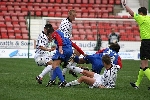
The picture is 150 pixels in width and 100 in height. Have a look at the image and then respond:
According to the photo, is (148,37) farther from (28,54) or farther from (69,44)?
(28,54)

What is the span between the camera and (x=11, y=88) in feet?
45.6

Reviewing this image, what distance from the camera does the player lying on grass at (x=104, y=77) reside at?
14.5 metres

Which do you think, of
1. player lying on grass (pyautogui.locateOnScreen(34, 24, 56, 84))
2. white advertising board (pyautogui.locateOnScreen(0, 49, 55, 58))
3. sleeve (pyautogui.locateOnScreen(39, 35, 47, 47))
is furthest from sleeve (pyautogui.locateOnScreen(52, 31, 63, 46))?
white advertising board (pyautogui.locateOnScreen(0, 49, 55, 58))

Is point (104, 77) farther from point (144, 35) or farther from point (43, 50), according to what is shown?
point (43, 50)

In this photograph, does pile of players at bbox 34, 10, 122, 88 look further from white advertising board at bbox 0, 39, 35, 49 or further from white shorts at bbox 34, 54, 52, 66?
white advertising board at bbox 0, 39, 35, 49

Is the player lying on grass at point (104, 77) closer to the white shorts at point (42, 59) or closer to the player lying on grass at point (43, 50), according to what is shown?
the player lying on grass at point (43, 50)

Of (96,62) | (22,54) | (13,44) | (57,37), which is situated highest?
(57,37)

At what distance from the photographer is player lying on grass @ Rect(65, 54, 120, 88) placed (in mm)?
14453

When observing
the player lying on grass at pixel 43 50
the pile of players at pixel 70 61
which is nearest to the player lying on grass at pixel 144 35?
the pile of players at pixel 70 61

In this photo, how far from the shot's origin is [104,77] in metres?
14.6

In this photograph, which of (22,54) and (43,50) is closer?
(43,50)

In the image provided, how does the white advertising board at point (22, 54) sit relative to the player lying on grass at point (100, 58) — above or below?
below

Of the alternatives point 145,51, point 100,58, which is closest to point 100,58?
point 100,58

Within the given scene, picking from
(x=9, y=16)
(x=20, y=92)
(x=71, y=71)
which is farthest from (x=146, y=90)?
(x=9, y=16)
